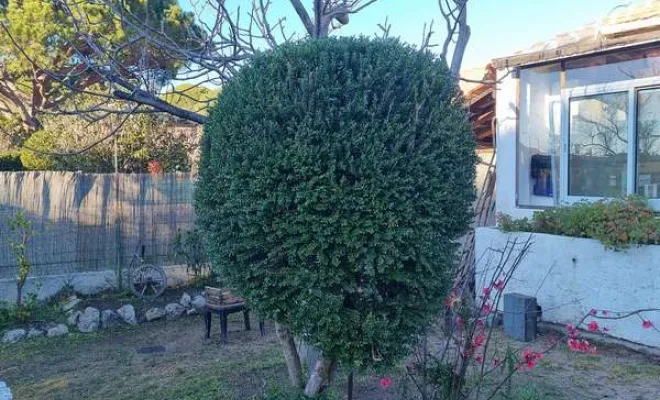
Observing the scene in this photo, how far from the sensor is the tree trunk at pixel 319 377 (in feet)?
12.8

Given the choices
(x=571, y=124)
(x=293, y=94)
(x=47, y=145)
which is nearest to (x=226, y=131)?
(x=293, y=94)

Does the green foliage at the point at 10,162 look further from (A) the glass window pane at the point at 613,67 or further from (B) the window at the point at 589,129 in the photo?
(A) the glass window pane at the point at 613,67

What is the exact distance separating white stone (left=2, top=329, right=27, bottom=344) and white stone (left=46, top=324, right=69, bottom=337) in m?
0.27

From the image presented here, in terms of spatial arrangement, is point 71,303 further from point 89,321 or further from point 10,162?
point 10,162

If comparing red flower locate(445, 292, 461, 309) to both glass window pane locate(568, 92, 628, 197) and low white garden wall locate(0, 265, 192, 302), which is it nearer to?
glass window pane locate(568, 92, 628, 197)

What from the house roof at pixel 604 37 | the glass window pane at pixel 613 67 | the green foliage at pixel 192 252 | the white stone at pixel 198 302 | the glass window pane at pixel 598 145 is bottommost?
the white stone at pixel 198 302

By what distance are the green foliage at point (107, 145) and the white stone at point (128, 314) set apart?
4.20m

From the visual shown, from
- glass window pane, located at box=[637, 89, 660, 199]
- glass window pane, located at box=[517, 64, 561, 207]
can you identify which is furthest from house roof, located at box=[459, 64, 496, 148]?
glass window pane, located at box=[637, 89, 660, 199]

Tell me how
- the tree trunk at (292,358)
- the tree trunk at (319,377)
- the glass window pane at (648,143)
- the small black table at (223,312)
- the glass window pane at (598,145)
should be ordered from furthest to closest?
the glass window pane at (598,145) → the small black table at (223,312) → the glass window pane at (648,143) → the tree trunk at (292,358) → the tree trunk at (319,377)

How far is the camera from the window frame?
260 inches

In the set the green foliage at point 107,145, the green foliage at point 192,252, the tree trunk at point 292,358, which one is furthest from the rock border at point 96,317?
the tree trunk at point 292,358

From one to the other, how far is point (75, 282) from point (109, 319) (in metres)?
1.35

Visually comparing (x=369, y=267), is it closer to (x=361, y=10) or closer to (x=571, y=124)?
(x=361, y=10)

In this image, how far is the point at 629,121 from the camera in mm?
6738
